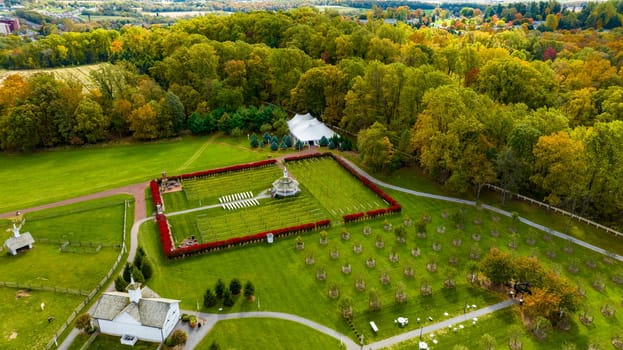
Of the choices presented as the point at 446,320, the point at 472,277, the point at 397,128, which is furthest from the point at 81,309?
the point at 397,128

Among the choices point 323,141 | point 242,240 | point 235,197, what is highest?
point 323,141

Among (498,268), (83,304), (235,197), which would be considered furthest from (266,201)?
(498,268)

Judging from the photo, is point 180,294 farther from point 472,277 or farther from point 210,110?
point 210,110

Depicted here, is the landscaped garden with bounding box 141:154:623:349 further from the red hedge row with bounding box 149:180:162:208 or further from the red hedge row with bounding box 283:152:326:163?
the red hedge row with bounding box 283:152:326:163

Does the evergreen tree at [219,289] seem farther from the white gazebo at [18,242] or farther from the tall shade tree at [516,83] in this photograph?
the tall shade tree at [516,83]

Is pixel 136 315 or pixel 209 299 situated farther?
pixel 209 299

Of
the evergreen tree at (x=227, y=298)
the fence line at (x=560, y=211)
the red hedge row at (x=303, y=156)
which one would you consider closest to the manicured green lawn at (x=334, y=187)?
the red hedge row at (x=303, y=156)

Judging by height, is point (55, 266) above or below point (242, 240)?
below

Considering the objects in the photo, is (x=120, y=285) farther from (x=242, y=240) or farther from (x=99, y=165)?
(x=99, y=165)
